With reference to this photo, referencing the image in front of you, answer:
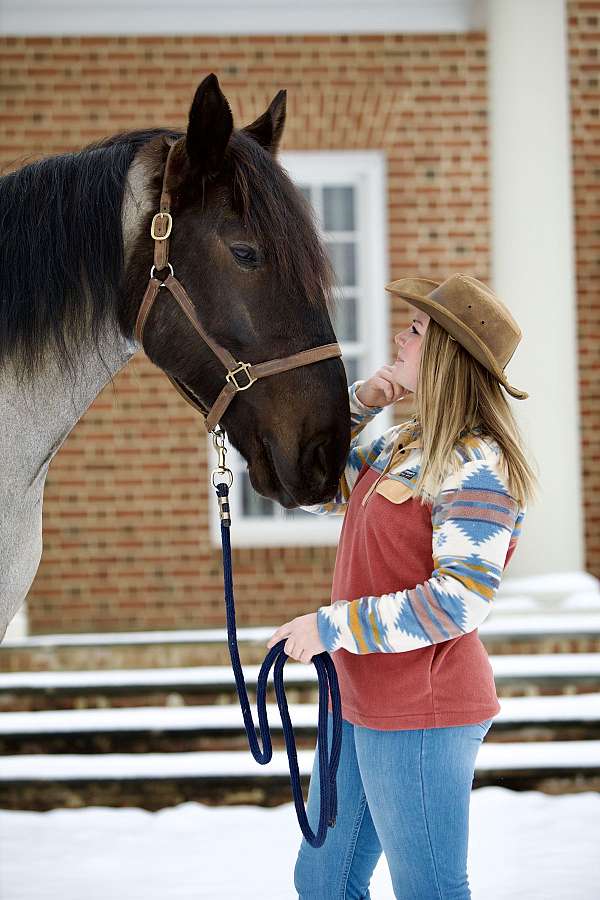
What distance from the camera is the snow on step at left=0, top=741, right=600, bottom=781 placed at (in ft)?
11.5

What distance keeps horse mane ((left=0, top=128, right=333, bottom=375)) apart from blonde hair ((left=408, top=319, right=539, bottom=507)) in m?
0.24

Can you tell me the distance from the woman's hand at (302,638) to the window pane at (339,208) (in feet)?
15.5

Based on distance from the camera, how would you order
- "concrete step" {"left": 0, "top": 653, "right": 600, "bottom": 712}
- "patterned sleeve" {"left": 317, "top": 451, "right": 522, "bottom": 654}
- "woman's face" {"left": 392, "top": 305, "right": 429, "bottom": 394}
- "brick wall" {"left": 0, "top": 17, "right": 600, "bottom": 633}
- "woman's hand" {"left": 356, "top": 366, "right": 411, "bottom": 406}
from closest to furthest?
"patterned sleeve" {"left": 317, "top": 451, "right": 522, "bottom": 654} → "woman's face" {"left": 392, "top": 305, "right": 429, "bottom": 394} → "woman's hand" {"left": 356, "top": 366, "right": 411, "bottom": 406} → "concrete step" {"left": 0, "top": 653, "right": 600, "bottom": 712} → "brick wall" {"left": 0, "top": 17, "right": 600, "bottom": 633}

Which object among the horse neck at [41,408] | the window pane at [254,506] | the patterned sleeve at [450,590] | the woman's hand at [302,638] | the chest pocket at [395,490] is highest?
the horse neck at [41,408]

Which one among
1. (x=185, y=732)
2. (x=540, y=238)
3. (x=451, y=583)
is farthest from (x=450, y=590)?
(x=540, y=238)

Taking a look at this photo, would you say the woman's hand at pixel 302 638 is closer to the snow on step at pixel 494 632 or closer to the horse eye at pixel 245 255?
the horse eye at pixel 245 255

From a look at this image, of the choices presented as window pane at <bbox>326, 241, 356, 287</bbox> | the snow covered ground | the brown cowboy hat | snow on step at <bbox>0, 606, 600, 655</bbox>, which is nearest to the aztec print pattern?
the brown cowboy hat

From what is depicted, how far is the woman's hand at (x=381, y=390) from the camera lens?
186 cm

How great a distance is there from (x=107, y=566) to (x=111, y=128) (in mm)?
2716

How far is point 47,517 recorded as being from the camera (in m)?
5.85

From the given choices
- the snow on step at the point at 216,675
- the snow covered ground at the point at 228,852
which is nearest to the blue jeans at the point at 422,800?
the snow covered ground at the point at 228,852

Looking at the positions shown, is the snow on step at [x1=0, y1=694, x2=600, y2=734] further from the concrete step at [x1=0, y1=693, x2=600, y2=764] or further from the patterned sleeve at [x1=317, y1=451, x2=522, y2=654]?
the patterned sleeve at [x1=317, y1=451, x2=522, y2=654]

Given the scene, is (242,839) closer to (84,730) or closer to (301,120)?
(84,730)

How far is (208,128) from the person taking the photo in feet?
5.04
